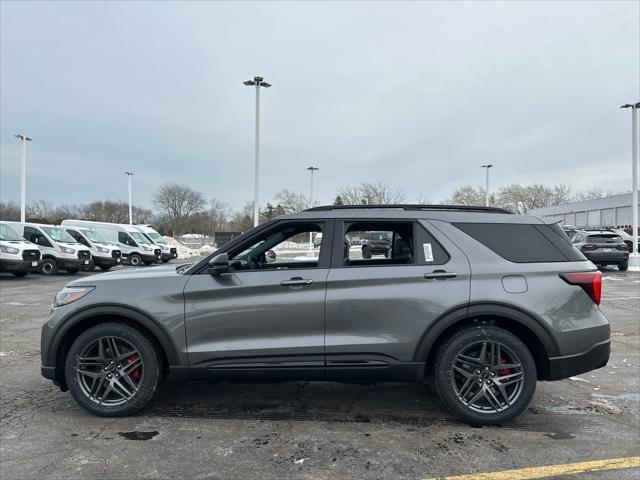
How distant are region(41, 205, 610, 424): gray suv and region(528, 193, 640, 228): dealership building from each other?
44211 mm

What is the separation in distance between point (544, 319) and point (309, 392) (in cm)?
229

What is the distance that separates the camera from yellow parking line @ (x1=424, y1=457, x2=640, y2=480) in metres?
3.02

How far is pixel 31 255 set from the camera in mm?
16047

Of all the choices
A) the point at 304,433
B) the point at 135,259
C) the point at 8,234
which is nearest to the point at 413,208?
the point at 304,433

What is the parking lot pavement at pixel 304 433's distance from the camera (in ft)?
10.3

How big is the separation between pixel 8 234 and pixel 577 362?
1804 centimetres

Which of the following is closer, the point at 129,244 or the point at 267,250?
the point at 267,250

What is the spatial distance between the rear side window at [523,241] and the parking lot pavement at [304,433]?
4.63 ft

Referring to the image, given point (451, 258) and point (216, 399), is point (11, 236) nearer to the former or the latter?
point (216, 399)

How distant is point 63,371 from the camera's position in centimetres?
397

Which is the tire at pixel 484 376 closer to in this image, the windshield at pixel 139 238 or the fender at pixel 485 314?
the fender at pixel 485 314

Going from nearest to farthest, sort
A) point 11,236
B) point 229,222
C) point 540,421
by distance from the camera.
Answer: point 540,421 < point 11,236 < point 229,222

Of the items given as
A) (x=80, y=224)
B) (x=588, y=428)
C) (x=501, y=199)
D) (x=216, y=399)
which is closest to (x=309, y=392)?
(x=216, y=399)

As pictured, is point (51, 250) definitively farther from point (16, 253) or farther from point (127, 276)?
point (127, 276)
